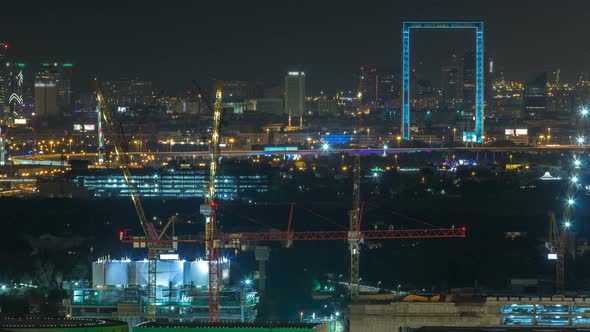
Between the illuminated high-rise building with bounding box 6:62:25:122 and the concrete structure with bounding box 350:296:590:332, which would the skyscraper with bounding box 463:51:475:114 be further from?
the concrete structure with bounding box 350:296:590:332

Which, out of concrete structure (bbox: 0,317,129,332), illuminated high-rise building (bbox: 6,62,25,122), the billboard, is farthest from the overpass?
concrete structure (bbox: 0,317,129,332)

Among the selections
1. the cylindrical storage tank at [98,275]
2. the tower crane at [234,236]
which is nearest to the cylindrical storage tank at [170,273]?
the tower crane at [234,236]

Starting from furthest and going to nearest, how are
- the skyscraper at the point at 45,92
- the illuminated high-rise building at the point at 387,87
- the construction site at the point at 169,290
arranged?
the skyscraper at the point at 45,92 < the illuminated high-rise building at the point at 387,87 < the construction site at the point at 169,290

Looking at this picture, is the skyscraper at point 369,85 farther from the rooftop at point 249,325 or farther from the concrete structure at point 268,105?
the rooftop at point 249,325

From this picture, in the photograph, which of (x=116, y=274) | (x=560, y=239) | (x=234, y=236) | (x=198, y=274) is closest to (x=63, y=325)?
(x=198, y=274)

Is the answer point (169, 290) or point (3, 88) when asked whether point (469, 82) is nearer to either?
point (3, 88)
